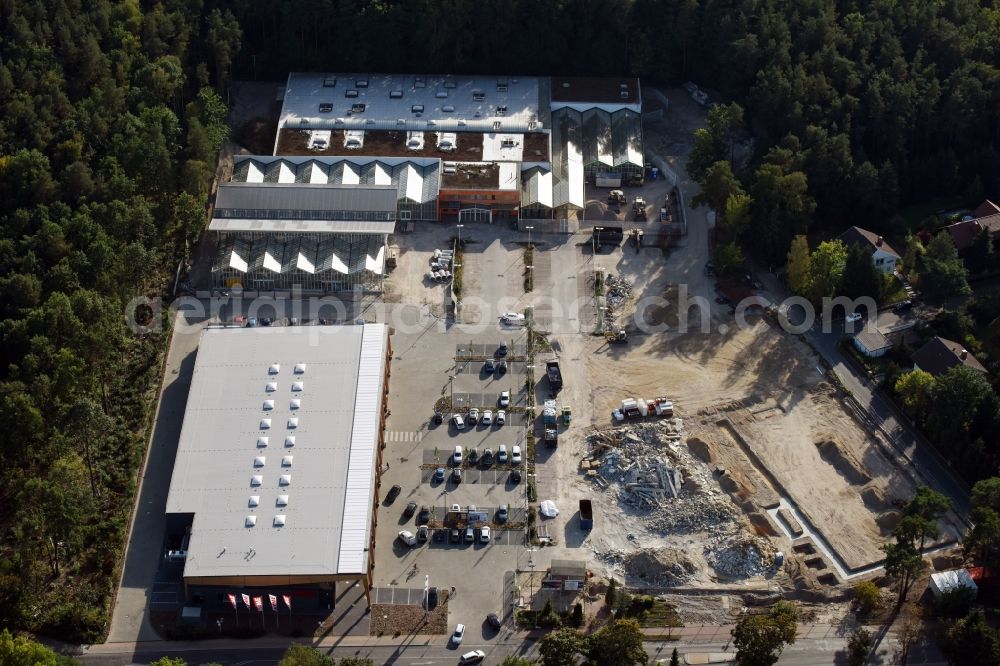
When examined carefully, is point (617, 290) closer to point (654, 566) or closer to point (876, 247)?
point (876, 247)

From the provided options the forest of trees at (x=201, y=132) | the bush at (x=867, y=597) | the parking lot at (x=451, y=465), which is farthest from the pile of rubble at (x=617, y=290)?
the bush at (x=867, y=597)

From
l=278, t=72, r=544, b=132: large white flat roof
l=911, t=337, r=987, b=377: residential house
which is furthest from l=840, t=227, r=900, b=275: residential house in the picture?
l=278, t=72, r=544, b=132: large white flat roof

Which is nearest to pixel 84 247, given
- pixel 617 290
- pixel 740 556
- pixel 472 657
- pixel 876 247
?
pixel 617 290

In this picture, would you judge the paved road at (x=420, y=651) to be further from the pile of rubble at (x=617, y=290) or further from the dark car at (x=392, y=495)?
the pile of rubble at (x=617, y=290)

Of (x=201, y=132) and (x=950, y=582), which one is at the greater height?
(x=201, y=132)

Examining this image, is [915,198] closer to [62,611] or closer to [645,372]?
[645,372]

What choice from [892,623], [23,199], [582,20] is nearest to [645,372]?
[892,623]

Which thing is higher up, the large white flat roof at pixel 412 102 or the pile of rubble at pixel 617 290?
the large white flat roof at pixel 412 102
